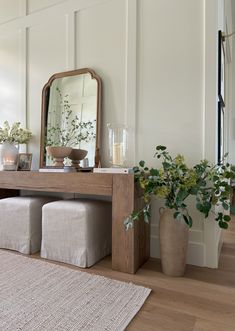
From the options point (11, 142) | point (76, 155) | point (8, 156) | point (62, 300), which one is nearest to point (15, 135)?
point (11, 142)

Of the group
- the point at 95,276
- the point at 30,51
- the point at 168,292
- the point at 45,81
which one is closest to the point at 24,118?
the point at 45,81

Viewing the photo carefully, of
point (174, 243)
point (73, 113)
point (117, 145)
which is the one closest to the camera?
point (174, 243)

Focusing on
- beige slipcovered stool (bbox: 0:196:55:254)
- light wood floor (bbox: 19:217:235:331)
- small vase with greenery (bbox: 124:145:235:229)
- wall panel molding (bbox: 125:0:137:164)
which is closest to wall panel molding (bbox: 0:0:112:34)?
wall panel molding (bbox: 125:0:137:164)

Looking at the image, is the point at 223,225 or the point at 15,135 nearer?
the point at 223,225

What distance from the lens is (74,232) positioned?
1.91m

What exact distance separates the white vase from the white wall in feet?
0.76

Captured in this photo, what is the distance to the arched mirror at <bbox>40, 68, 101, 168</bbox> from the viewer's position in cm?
241

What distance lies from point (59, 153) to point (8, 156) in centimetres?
66

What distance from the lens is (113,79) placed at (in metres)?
2.34

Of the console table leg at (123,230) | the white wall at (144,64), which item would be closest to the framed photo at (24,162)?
the white wall at (144,64)

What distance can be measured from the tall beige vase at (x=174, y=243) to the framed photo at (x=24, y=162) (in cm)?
158

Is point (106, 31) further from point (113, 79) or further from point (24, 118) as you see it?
point (24, 118)

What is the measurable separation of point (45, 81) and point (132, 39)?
1.08 metres

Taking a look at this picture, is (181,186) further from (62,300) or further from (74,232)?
(62,300)
